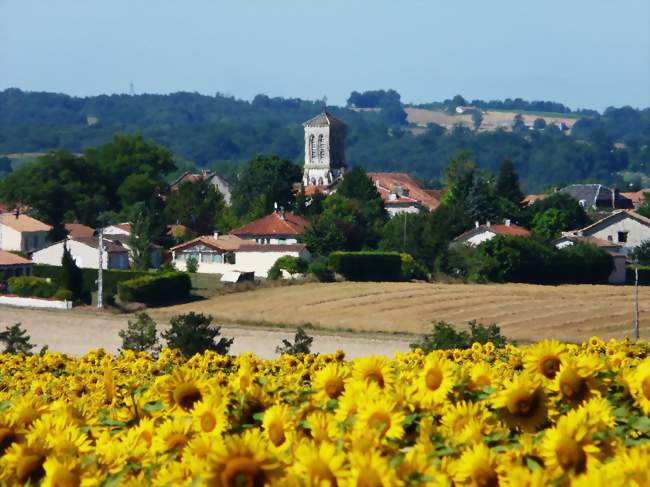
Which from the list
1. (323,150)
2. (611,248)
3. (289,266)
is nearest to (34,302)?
(289,266)

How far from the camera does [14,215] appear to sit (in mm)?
92438

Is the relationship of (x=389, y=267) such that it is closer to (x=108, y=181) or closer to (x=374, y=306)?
(x=374, y=306)

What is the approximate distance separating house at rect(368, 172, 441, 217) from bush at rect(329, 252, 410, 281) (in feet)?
131

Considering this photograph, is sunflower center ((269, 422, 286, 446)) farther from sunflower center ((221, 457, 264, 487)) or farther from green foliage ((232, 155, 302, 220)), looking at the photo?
green foliage ((232, 155, 302, 220))

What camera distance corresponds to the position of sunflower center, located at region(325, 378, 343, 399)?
878 cm

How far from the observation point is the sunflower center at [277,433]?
25.5 ft

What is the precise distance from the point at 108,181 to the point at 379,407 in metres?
106

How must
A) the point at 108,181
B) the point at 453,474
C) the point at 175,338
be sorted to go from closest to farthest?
the point at 453,474 → the point at 175,338 → the point at 108,181

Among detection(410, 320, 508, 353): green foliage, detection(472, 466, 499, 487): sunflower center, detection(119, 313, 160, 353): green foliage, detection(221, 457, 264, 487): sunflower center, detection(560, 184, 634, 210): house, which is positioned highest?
detection(560, 184, 634, 210): house

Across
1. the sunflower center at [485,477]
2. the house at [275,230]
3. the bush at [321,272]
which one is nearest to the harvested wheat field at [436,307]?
the bush at [321,272]

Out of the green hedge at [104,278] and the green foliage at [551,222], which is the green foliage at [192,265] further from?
the green foliage at [551,222]

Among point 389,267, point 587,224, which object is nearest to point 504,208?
point 587,224

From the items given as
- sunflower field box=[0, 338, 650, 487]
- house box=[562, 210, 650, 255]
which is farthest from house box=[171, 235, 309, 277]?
sunflower field box=[0, 338, 650, 487]

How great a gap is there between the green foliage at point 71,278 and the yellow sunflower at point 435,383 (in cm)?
5528
